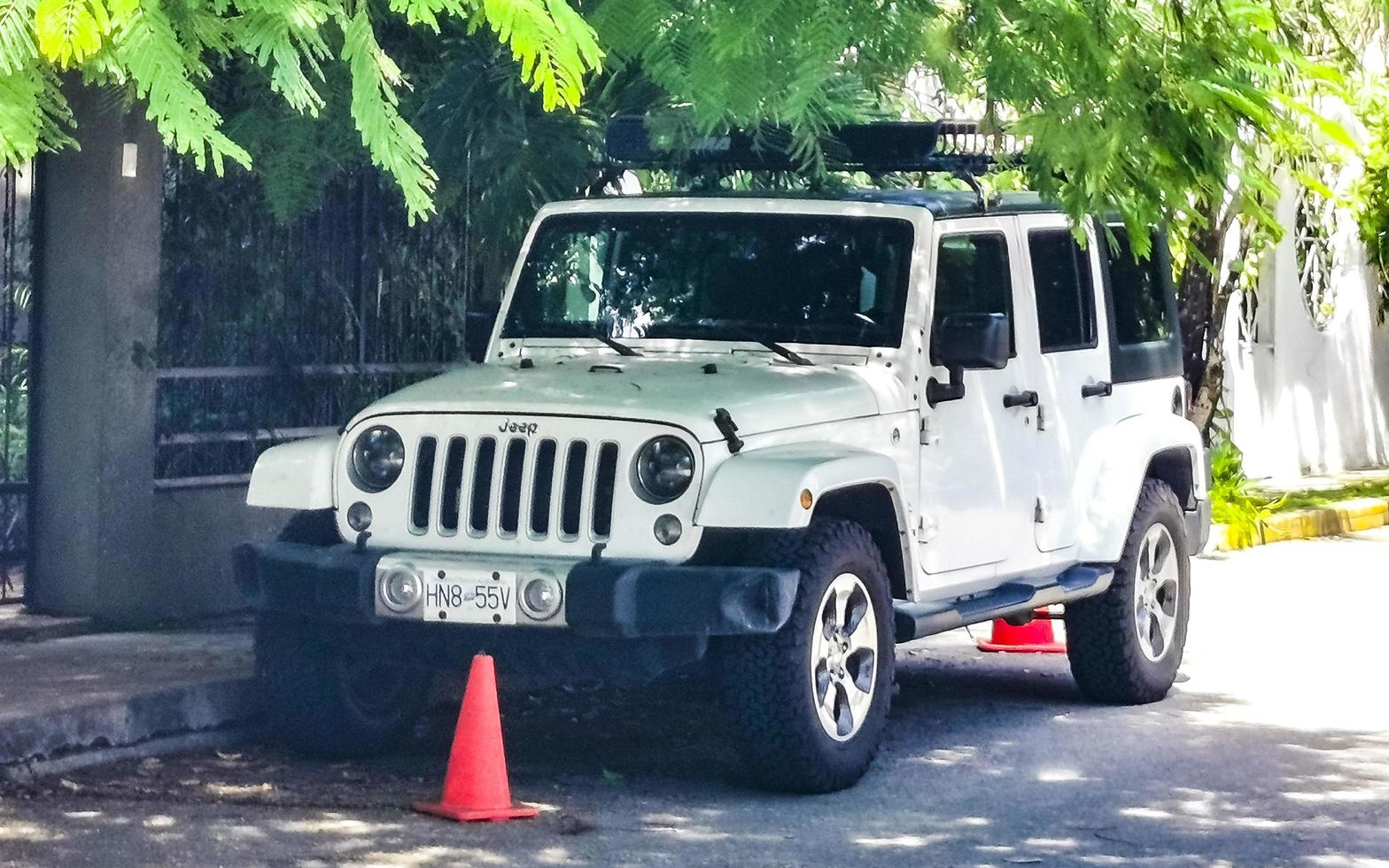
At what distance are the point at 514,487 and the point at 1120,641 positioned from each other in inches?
117

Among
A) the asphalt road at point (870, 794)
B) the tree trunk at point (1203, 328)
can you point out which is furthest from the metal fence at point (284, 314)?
the tree trunk at point (1203, 328)

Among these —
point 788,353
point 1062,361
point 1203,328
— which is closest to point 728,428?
point 788,353

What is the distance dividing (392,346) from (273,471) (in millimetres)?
4266

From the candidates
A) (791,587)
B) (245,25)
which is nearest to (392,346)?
(791,587)

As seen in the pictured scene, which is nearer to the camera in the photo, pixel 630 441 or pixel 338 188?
pixel 630 441

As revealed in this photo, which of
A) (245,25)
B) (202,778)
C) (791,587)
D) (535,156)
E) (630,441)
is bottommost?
(202,778)

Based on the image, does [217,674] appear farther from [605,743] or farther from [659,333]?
[659,333]

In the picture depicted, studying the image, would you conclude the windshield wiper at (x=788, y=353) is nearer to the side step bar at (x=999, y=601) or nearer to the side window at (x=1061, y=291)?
the side step bar at (x=999, y=601)

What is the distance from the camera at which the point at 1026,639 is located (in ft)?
37.2

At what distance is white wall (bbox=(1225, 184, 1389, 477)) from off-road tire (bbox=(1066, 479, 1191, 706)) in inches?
399

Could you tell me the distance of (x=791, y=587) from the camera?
23.8 feet

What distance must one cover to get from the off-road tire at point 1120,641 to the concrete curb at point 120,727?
3262 mm

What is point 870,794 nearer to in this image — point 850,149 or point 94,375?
point 850,149

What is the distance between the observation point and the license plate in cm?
732
